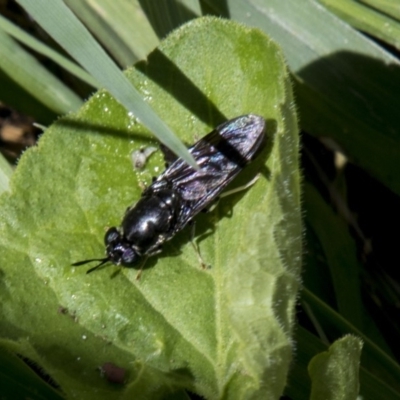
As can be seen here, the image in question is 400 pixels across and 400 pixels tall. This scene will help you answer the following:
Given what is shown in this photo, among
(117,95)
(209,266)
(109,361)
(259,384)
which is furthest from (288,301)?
(117,95)

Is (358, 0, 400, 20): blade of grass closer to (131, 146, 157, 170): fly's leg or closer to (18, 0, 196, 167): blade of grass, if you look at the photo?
(131, 146, 157, 170): fly's leg

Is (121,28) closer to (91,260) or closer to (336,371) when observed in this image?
(91,260)

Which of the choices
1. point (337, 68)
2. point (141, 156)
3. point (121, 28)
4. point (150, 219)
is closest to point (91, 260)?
point (150, 219)

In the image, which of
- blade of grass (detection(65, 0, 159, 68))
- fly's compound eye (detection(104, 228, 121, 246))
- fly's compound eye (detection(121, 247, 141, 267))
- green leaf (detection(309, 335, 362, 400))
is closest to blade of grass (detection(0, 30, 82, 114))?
blade of grass (detection(65, 0, 159, 68))

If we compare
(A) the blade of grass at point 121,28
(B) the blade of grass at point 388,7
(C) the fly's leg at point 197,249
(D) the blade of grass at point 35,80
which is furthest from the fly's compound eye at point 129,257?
(B) the blade of grass at point 388,7

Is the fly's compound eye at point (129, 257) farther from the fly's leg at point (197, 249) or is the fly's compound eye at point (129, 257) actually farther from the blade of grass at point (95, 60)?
the blade of grass at point (95, 60)

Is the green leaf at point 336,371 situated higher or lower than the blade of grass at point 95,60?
lower

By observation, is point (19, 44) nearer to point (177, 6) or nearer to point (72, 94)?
point (72, 94)
